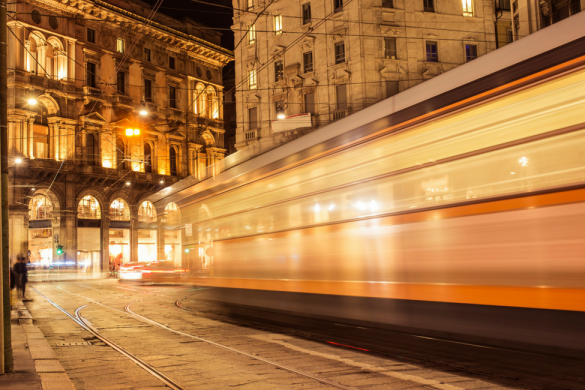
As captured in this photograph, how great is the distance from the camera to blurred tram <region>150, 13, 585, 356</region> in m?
4.14

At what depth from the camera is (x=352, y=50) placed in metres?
28.5

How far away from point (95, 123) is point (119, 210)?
6292mm

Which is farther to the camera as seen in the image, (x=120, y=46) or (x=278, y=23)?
(x=120, y=46)

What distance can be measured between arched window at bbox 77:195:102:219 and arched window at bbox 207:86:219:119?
485 inches

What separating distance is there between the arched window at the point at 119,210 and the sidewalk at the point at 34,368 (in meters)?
31.6

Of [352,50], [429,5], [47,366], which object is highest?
[429,5]

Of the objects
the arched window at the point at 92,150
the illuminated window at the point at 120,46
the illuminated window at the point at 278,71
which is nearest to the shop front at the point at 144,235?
the arched window at the point at 92,150

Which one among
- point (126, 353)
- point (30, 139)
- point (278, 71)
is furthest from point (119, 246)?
point (126, 353)

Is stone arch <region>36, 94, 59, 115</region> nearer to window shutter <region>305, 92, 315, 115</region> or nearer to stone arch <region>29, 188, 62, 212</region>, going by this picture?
stone arch <region>29, 188, 62, 212</region>

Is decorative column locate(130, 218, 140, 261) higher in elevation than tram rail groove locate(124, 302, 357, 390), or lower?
higher

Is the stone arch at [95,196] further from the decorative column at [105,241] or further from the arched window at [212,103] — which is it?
the arched window at [212,103]

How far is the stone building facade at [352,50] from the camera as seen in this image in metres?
28.4

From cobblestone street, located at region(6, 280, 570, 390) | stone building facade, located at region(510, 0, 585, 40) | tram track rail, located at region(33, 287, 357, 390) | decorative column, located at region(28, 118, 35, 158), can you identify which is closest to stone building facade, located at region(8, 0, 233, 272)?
decorative column, located at region(28, 118, 35, 158)

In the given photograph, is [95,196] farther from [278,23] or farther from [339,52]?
[339,52]
